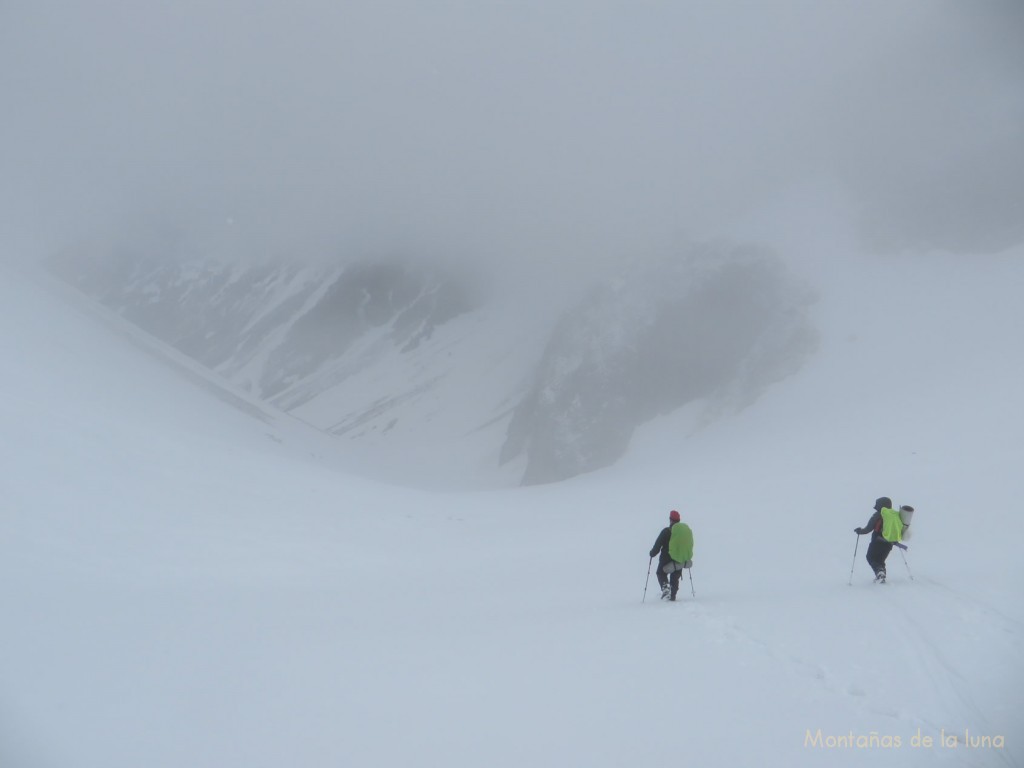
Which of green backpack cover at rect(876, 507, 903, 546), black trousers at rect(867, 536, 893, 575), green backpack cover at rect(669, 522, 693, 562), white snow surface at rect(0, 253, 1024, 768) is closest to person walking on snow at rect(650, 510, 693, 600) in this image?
green backpack cover at rect(669, 522, 693, 562)

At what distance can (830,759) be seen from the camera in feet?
17.1

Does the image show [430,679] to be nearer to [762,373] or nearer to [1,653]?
[1,653]

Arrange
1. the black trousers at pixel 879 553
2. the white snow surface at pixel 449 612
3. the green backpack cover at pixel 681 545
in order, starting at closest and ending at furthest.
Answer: the white snow surface at pixel 449 612 < the black trousers at pixel 879 553 < the green backpack cover at pixel 681 545

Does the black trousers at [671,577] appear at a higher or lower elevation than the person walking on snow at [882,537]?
lower

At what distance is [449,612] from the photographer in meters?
11.8

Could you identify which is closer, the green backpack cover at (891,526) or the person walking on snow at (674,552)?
the green backpack cover at (891,526)

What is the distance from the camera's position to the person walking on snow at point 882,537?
453 inches

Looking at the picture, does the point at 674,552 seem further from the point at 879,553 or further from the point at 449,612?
the point at 449,612

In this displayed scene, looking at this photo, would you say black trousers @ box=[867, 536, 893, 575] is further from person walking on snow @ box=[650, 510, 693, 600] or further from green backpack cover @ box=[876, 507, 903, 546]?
person walking on snow @ box=[650, 510, 693, 600]

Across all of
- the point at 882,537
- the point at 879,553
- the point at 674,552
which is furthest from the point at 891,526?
the point at 674,552

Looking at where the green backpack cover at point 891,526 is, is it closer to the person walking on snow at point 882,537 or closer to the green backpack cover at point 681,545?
the person walking on snow at point 882,537

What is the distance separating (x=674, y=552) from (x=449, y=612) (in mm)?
4009

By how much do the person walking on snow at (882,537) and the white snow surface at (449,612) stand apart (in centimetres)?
39

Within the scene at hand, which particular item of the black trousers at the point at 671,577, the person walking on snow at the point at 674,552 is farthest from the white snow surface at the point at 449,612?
the person walking on snow at the point at 674,552
